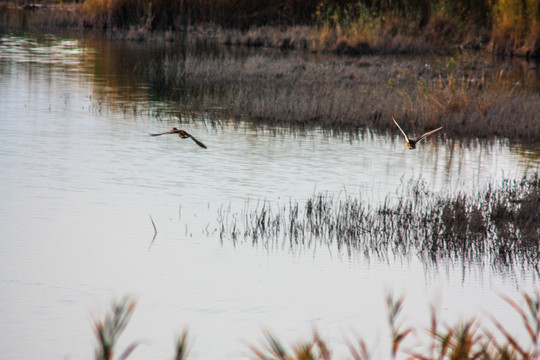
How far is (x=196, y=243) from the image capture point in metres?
9.22

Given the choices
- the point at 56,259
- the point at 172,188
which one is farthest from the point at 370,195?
the point at 56,259

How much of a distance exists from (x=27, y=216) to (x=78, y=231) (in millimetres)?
915

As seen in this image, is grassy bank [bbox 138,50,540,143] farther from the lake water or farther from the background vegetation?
the background vegetation

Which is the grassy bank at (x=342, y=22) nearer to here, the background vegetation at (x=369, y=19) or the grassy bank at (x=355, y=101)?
the background vegetation at (x=369, y=19)

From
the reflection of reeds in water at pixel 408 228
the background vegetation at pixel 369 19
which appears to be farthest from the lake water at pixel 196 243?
the background vegetation at pixel 369 19

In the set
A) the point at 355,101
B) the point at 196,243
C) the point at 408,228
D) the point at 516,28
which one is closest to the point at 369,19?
the point at 516,28

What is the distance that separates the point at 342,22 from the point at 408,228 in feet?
98.5

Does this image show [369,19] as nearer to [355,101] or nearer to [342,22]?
[342,22]

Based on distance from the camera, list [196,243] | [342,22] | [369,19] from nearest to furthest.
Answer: [196,243]
[369,19]
[342,22]

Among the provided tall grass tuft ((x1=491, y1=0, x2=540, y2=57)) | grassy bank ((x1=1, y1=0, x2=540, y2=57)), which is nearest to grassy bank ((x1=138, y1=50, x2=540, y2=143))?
grassy bank ((x1=1, y1=0, x2=540, y2=57))

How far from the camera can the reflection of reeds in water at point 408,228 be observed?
9133mm

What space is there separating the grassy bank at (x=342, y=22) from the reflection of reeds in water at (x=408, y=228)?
24152mm

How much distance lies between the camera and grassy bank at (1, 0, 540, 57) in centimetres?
3450

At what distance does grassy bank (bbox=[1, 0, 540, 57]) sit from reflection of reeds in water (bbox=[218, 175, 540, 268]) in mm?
24152
